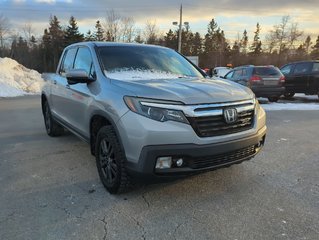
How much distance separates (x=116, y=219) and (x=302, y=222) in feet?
6.13

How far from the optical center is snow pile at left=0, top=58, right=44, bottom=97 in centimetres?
1983

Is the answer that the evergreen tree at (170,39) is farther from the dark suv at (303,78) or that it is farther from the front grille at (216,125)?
the front grille at (216,125)

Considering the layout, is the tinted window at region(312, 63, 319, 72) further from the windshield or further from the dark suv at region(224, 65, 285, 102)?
the windshield

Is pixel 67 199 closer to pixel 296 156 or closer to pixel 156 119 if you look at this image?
pixel 156 119

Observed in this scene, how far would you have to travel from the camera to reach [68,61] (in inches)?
250

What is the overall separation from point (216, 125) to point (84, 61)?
2552 mm

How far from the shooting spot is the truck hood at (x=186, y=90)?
3744 millimetres

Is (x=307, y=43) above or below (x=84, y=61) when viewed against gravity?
below

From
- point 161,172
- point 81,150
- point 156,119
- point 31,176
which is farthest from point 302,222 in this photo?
point 81,150

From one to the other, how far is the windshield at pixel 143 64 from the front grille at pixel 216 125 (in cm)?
117

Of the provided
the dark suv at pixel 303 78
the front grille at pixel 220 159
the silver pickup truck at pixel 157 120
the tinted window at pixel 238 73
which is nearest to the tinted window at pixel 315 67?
the dark suv at pixel 303 78

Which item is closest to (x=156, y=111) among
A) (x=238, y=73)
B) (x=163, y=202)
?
(x=163, y=202)

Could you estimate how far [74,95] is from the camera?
5.36m

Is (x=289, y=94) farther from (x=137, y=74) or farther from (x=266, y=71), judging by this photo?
(x=137, y=74)
